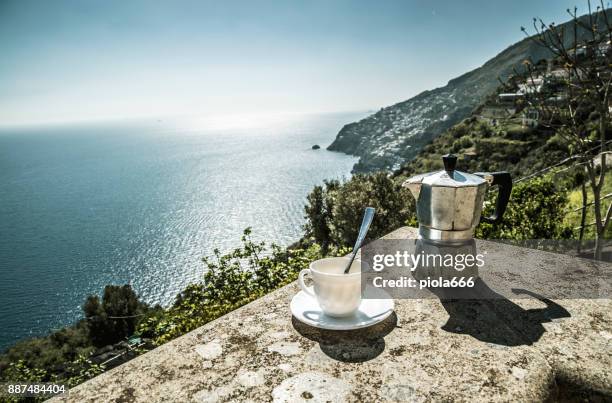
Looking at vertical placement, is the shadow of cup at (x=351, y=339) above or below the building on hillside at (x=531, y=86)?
below

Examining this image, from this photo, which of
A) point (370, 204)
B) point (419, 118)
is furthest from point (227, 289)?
point (419, 118)

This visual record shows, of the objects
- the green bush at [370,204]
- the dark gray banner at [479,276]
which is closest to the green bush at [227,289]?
the dark gray banner at [479,276]

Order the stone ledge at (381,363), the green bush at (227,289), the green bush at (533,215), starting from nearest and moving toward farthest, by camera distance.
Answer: the stone ledge at (381,363) → the green bush at (533,215) → the green bush at (227,289)

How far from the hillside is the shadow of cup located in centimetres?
8579

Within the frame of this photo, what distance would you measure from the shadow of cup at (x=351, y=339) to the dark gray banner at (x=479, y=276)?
0.55 feet

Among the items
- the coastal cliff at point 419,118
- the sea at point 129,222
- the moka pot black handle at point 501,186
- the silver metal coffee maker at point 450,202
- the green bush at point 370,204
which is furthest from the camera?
the coastal cliff at point 419,118

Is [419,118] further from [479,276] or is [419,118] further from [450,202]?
[450,202]

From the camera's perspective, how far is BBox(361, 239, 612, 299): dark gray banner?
150 centimetres

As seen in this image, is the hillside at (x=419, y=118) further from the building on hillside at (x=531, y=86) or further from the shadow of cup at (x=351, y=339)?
the shadow of cup at (x=351, y=339)

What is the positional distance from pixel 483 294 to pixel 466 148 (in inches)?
2066

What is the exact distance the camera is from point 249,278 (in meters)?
4.79

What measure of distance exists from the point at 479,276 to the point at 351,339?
2.67ft

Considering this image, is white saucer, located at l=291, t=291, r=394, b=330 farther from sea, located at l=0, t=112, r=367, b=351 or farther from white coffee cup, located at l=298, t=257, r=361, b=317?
sea, located at l=0, t=112, r=367, b=351

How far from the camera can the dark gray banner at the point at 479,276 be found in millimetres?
1496
